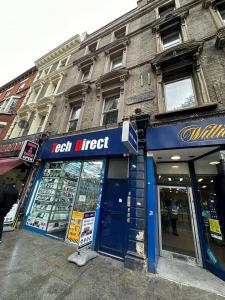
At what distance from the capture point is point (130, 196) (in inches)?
182

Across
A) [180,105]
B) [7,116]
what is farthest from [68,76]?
[180,105]

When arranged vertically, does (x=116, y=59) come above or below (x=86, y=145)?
above

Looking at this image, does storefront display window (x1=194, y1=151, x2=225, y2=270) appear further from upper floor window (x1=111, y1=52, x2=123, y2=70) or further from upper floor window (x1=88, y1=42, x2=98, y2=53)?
upper floor window (x1=88, y1=42, x2=98, y2=53)

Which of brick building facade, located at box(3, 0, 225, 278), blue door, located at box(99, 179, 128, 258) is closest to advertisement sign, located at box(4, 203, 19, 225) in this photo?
brick building facade, located at box(3, 0, 225, 278)

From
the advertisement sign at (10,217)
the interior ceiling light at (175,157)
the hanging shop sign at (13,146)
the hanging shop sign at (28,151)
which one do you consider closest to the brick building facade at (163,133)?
the interior ceiling light at (175,157)

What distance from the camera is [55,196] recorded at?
6.79 metres

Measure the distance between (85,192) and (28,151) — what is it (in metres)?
3.93

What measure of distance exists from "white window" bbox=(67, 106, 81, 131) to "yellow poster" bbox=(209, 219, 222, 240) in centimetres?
737

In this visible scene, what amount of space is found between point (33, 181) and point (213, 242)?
8097mm

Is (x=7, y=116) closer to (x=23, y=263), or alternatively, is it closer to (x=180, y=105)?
(x=23, y=263)

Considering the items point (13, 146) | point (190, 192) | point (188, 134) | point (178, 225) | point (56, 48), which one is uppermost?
point (56, 48)

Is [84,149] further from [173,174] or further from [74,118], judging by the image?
[173,174]

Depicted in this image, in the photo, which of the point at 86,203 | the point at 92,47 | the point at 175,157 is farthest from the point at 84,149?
the point at 92,47

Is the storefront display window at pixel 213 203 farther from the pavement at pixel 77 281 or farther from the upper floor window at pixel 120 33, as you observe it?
the upper floor window at pixel 120 33
